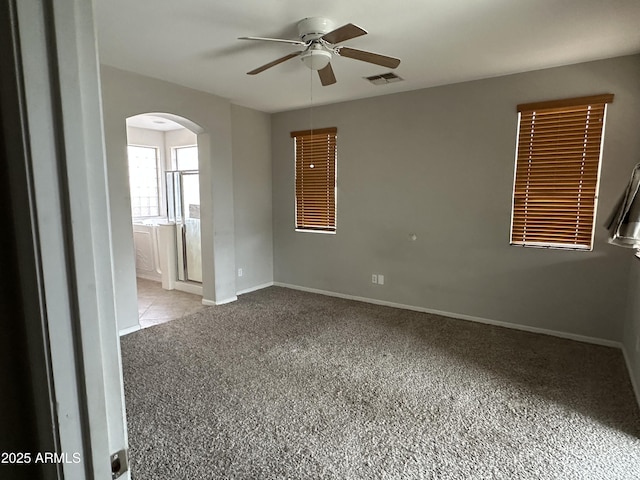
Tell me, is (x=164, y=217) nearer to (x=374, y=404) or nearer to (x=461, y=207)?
(x=461, y=207)

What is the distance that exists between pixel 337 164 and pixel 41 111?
4.63m

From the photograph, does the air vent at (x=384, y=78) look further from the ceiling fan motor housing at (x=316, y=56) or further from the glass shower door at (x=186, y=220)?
the glass shower door at (x=186, y=220)

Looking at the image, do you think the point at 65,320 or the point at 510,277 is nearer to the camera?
the point at 65,320

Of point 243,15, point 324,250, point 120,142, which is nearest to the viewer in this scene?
point 243,15

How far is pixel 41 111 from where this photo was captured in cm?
50

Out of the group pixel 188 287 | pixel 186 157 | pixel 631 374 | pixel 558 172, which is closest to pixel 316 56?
pixel 558 172

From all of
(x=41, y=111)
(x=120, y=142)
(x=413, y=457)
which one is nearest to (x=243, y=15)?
(x=120, y=142)

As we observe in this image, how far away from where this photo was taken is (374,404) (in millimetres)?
2510

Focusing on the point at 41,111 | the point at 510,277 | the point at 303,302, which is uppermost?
the point at 41,111

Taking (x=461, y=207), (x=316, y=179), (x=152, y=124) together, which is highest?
(x=152, y=124)

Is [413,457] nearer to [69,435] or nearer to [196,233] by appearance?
[69,435]

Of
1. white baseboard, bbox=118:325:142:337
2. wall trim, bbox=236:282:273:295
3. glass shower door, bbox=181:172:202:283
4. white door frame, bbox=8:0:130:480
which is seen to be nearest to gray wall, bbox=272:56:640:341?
wall trim, bbox=236:282:273:295

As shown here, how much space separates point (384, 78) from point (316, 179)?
181 centimetres

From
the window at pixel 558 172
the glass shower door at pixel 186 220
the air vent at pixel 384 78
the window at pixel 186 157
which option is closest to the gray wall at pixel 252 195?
the glass shower door at pixel 186 220
